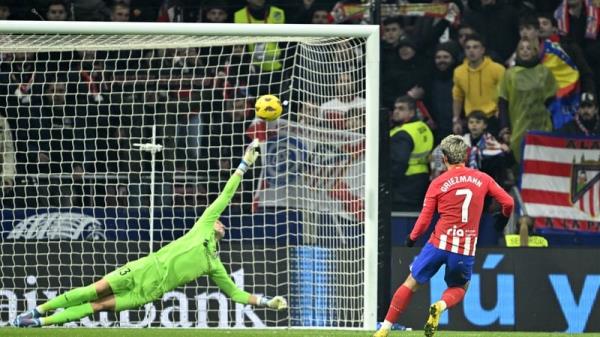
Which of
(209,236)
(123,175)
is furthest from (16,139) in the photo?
(209,236)

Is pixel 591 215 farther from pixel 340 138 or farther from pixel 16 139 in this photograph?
pixel 16 139

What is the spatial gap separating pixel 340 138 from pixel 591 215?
13.1ft

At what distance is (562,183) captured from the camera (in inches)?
659

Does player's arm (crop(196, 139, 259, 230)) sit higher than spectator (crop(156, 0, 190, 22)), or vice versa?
spectator (crop(156, 0, 190, 22))

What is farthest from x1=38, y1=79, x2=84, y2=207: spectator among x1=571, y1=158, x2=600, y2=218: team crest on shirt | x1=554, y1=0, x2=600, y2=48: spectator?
x1=554, y1=0, x2=600, y2=48: spectator

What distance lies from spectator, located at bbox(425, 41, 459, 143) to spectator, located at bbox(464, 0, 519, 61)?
51cm

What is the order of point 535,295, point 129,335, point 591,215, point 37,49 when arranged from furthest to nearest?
1. point 591,215
2. point 535,295
3. point 37,49
4. point 129,335

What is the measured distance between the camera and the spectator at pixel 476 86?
54.9 feet

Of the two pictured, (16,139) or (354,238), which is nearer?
(354,238)

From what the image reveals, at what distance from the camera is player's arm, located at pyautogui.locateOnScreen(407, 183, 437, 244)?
35.5 feet

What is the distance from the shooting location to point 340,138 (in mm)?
14688

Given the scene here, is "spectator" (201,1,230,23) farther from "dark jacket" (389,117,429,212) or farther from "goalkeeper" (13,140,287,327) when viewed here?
"goalkeeper" (13,140,287,327)

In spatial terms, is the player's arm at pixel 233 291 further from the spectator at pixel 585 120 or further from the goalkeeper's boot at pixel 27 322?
the spectator at pixel 585 120

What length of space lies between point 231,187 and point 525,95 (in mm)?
5463
